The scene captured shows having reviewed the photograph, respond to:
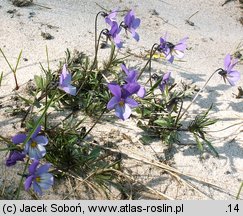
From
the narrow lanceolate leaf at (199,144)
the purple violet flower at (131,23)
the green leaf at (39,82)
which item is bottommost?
the narrow lanceolate leaf at (199,144)

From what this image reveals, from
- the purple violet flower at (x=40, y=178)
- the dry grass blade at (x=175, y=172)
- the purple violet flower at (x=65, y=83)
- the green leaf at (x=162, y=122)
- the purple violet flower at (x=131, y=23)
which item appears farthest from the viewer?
the purple violet flower at (x=131, y=23)

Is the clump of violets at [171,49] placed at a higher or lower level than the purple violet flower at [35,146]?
higher

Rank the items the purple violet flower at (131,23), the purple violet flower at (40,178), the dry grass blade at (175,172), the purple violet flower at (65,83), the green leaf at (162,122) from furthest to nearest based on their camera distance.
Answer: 1. the purple violet flower at (131,23)
2. the green leaf at (162,122)
3. the dry grass blade at (175,172)
4. the purple violet flower at (65,83)
5. the purple violet flower at (40,178)

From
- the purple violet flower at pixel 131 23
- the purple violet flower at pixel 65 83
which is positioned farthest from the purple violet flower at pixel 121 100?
the purple violet flower at pixel 131 23

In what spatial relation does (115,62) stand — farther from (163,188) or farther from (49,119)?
(163,188)

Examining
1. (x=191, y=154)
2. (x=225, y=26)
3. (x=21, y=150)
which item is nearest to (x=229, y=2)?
(x=225, y=26)

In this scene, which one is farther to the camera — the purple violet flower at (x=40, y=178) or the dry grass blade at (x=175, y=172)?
the dry grass blade at (x=175, y=172)

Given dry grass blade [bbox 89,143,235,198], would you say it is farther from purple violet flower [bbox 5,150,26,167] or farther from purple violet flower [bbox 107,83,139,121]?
purple violet flower [bbox 5,150,26,167]

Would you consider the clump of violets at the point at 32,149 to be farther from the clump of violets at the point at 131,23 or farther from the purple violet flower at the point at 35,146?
the clump of violets at the point at 131,23
